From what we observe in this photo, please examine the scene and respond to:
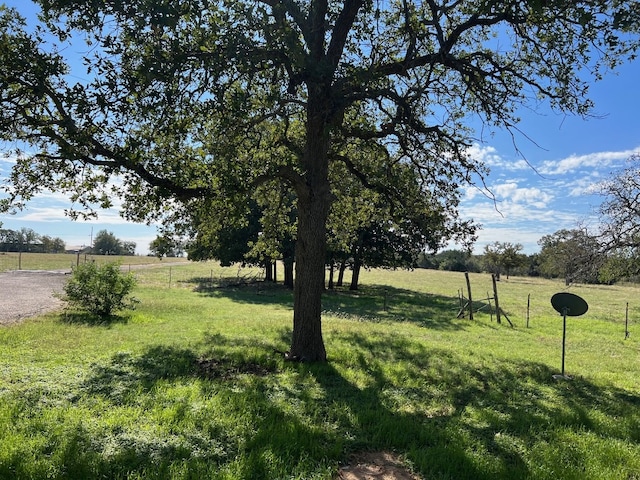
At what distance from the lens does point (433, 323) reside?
1852 cm

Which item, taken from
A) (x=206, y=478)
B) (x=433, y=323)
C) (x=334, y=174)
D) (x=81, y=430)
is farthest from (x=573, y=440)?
(x=433, y=323)

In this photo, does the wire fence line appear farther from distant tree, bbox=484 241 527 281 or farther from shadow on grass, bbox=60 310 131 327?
distant tree, bbox=484 241 527 281

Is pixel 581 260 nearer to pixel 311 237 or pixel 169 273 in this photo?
pixel 311 237

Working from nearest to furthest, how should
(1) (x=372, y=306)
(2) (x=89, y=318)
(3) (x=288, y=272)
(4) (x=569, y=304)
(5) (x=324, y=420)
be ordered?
(5) (x=324, y=420), (4) (x=569, y=304), (2) (x=89, y=318), (1) (x=372, y=306), (3) (x=288, y=272)

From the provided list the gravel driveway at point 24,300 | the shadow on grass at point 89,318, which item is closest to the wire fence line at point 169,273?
the gravel driveway at point 24,300

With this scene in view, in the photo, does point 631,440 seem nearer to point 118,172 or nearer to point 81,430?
point 81,430

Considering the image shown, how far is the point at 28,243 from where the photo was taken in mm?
100188

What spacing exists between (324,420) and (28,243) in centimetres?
11732

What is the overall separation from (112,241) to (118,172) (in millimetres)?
141406

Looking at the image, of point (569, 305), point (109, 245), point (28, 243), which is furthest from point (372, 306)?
point (109, 245)

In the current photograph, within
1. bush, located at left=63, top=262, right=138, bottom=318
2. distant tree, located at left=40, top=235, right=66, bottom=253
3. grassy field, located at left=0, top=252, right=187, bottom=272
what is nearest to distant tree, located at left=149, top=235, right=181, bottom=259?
bush, located at left=63, top=262, right=138, bottom=318

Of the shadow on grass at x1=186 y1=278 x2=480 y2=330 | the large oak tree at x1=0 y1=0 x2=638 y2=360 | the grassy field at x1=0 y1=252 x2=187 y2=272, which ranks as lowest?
the shadow on grass at x1=186 y1=278 x2=480 y2=330

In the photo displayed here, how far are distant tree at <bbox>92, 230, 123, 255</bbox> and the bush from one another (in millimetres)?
125296

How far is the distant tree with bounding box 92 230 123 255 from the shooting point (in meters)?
129
